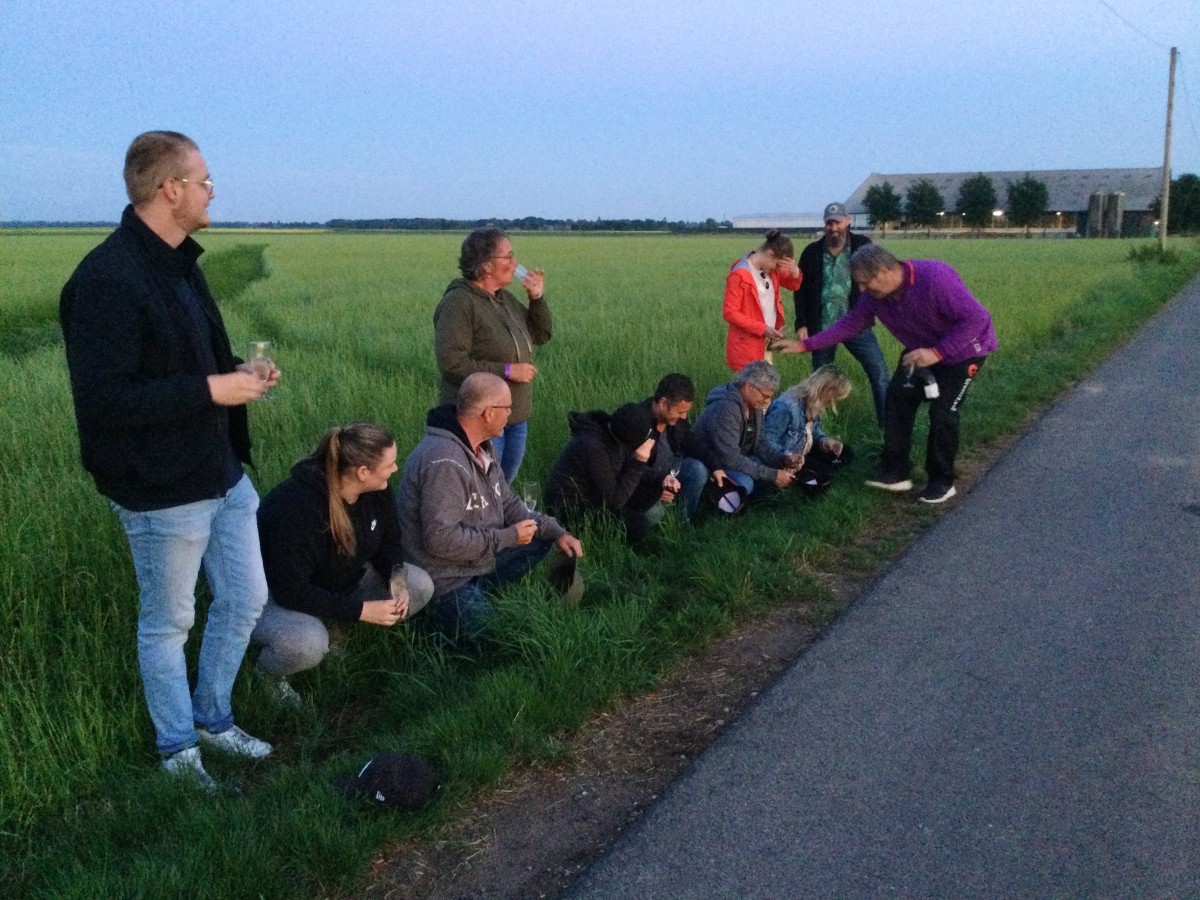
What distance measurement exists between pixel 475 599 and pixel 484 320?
1614mm

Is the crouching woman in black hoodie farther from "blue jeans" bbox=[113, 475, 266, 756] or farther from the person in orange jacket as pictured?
the person in orange jacket

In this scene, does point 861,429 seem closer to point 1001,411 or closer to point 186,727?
point 1001,411

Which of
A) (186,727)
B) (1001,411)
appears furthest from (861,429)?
(186,727)

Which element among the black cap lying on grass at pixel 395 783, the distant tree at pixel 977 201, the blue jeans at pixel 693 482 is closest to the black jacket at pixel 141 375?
the black cap lying on grass at pixel 395 783

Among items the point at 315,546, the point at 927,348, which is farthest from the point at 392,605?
the point at 927,348

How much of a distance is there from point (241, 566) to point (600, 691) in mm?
1340

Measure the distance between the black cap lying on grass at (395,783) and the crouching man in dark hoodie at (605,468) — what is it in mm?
2531

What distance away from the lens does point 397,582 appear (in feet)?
12.9

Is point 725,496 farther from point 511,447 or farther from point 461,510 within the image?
point 461,510

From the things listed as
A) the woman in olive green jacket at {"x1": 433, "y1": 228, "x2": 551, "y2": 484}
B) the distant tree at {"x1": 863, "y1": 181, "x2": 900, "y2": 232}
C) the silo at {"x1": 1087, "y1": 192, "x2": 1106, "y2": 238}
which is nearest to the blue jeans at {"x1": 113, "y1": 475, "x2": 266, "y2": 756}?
the woman in olive green jacket at {"x1": 433, "y1": 228, "x2": 551, "y2": 484}

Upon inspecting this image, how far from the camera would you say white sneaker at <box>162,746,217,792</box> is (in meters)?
3.10

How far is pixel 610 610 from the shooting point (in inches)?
165

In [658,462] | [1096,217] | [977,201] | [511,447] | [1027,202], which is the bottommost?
[658,462]

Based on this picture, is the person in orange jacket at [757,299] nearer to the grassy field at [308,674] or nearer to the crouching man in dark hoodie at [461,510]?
the grassy field at [308,674]
